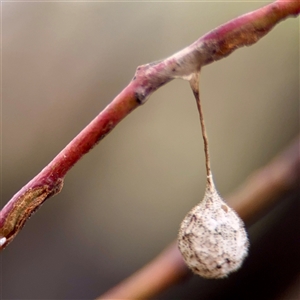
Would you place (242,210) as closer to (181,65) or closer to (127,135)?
(127,135)

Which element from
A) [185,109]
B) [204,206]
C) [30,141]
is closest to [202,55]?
[204,206]

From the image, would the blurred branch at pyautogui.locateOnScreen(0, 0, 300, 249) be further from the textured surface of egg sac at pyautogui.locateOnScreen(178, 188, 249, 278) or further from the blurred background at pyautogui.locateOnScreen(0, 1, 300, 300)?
the blurred background at pyautogui.locateOnScreen(0, 1, 300, 300)

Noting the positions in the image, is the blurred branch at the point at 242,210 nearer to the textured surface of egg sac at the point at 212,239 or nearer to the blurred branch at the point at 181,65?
the textured surface of egg sac at the point at 212,239

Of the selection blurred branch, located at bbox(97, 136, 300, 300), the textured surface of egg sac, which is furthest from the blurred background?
the textured surface of egg sac

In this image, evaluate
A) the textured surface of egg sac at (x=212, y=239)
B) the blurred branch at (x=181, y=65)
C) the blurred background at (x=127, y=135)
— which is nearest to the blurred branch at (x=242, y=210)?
the blurred background at (x=127, y=135)

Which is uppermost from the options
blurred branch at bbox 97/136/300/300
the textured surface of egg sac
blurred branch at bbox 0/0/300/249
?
blurred branch at bbox 0/0/300/249

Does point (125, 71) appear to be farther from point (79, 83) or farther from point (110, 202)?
point (110, 202)
